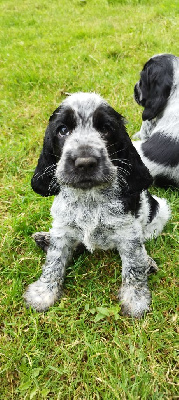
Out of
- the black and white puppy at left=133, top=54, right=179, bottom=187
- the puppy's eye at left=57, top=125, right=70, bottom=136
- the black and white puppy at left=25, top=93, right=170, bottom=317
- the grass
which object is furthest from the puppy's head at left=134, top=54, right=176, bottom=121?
the puppy's eye at left=57, top=125, right=70, bottom=136

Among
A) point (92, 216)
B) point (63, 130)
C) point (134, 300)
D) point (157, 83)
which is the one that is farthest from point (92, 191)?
point (157, 83)

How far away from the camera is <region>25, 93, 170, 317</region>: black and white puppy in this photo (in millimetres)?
2455

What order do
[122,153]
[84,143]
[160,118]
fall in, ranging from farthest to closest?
[160,118] → [122,153] → [84,143]

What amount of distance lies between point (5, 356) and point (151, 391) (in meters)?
1.05

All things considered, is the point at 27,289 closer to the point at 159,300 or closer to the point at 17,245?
the point at 17,245

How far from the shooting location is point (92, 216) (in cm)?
276

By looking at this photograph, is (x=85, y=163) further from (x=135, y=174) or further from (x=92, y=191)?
(x=135, y=174)

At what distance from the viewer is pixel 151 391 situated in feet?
7.82

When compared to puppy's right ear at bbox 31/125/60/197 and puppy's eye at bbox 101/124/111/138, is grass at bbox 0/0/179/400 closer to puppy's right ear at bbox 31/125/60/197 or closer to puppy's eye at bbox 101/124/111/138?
puppy's right ear at bbox 31/125/60/197

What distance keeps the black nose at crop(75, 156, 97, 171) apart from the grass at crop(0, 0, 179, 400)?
119 cm

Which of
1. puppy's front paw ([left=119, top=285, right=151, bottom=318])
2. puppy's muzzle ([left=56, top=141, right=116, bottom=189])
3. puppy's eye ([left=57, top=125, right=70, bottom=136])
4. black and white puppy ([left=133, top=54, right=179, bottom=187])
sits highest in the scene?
puppy's eye ([left=57, top=125, right=70, bottom=136])

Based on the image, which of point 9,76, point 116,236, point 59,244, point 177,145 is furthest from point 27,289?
point 9,76

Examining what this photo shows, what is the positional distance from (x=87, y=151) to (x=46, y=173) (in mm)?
628

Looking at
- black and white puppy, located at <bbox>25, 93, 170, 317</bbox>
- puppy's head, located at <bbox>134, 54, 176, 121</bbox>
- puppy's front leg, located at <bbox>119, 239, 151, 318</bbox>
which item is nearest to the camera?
black and white puppy, located at <bbox>25, 93, 170, 317</bbox>
